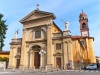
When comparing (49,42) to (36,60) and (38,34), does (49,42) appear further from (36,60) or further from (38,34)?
(36,60)

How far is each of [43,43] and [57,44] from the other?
327 cm

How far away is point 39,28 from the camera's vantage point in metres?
35.1

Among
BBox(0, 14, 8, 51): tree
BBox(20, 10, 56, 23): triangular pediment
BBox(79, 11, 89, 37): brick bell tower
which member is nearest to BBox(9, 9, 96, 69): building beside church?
BBox(20, 10, 56, 23): triangular pediment

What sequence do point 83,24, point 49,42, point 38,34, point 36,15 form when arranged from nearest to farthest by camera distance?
point 49,42, point 38,34, point 36,15, point 83,24

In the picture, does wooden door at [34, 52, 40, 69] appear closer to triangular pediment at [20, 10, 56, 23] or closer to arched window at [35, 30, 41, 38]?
arched window at [35, 30, 41, 38]

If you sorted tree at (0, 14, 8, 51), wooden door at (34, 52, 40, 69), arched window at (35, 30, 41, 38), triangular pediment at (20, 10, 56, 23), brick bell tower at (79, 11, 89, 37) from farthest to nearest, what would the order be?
brick bell tower at (79, 11, 89, 37) → tree at (0, 14, 8, 51) → arched window at (35, 30, 41, 38) → triangular pediment at (20, 10, 56, 23) → wooden door at (34, 52, 40, 69)

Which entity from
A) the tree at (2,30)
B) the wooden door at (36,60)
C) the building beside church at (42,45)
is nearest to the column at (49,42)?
the building beside church at (42,45)

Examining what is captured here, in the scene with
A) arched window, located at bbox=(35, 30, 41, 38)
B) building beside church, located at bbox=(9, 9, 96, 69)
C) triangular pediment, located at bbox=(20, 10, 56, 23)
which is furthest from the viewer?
arched window, located at bbox=(35, 30, 41, 38)

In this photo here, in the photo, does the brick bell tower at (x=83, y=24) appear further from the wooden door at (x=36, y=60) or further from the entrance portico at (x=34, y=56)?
the wooden door at (x=36, y=60)

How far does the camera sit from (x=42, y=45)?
33438 mm

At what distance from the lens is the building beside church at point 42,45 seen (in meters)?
31.1

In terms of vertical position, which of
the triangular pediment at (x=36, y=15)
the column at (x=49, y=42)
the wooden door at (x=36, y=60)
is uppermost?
the triangular pediment at (x=36, y=15)

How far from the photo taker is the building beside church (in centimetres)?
3109

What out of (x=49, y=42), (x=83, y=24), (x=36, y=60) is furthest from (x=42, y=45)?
(x=83, y=24)
